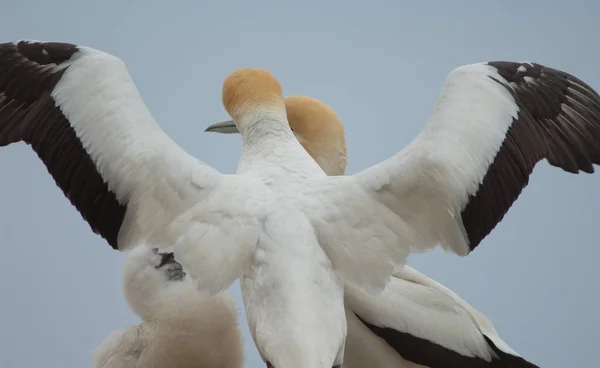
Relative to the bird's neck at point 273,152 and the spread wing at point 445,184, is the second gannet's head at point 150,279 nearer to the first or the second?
the bird's neck at point 273,152

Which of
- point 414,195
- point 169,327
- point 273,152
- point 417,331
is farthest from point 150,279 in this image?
point 414,195

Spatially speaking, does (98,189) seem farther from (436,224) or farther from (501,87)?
(501,87)

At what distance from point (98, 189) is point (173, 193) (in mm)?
315

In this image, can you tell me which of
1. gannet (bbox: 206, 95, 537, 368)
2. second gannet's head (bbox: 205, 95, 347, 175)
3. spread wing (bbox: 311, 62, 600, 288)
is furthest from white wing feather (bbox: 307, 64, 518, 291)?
second gannet's head (bbox: 205, 95, 347, 175)

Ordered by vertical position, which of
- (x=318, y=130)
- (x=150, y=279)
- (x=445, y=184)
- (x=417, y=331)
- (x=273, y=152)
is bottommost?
(x=417, y=331)

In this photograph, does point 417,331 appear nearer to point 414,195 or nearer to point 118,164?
point 414,195

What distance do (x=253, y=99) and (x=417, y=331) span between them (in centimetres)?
137

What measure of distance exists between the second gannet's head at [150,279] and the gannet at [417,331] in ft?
2.75

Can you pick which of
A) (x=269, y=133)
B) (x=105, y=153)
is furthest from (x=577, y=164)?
(x=105, y=153)

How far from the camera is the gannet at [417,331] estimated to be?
5.24m

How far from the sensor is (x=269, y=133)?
5.21 metres

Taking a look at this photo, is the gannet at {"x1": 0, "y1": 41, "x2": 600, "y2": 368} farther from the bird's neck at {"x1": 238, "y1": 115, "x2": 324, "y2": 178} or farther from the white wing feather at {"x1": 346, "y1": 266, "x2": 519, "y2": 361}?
the white wing feather at {"x1": 346, "y1": 266, "x2": 519, "y2": 361}

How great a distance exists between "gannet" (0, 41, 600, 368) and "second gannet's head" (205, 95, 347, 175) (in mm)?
1587

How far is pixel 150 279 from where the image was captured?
17.4 feet
